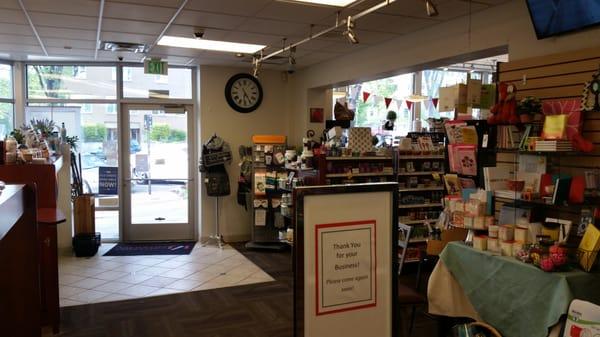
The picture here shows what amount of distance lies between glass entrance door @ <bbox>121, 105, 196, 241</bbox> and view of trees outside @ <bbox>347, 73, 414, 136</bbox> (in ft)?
13.0

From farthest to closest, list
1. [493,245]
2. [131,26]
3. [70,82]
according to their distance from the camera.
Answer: [70,82] < [131,26] < [493,245]

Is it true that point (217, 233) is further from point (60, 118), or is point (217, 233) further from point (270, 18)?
point (270, 18)

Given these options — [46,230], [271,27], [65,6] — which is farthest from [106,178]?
[271,27]

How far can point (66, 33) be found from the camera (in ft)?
17.2

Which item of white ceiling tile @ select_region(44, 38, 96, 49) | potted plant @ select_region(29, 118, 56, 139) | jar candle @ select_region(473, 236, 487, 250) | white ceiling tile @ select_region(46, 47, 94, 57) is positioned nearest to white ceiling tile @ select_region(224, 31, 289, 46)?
white ceiling tile @ select_region(44, 38, 96, 49)

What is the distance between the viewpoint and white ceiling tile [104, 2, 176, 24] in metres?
4.16

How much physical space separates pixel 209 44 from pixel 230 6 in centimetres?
173

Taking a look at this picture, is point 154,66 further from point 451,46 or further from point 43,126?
point 451,46

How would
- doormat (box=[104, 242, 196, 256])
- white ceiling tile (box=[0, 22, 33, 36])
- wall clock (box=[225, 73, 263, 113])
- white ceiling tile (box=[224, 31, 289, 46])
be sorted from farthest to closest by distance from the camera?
wall clock (box=[225, 73, 263, 113]) → doormat (box=[104, 242, 196, 256]) → white ceiling tile (box=[224, 31, 289, 46]) → white ceiling tile (box=[0, 22, 33, 36])

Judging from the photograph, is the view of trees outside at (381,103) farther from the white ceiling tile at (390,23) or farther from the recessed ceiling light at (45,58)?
the recessed ceiling light at (45,58)

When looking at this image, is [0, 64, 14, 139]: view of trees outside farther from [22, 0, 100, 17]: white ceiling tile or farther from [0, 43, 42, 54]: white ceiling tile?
[22, 0, 100, 17]: white ceiling tile

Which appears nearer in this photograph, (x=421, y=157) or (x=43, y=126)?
(x=421, y=157)

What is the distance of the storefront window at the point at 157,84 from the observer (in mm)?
7496

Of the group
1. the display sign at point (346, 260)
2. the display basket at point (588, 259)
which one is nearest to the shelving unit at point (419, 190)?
the display basket at point (588, 259)
